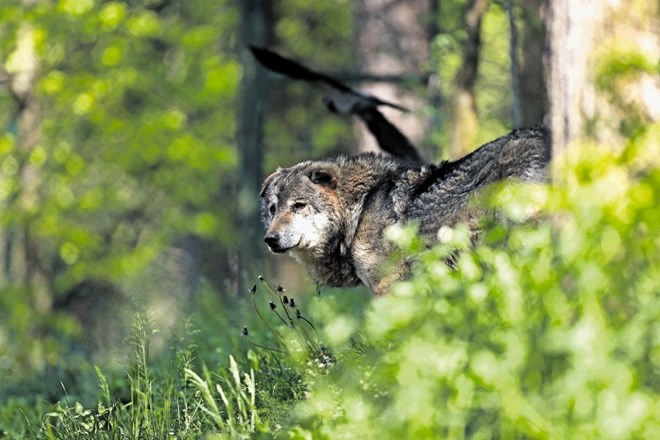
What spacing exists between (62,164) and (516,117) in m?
10.7

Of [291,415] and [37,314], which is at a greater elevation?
[291,415]

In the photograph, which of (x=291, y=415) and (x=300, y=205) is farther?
(x=300, y=205)

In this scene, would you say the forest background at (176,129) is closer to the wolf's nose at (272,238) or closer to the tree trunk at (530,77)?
the tree trunk at (530,77)

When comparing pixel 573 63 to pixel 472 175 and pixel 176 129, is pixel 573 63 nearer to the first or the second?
pixel 472 175

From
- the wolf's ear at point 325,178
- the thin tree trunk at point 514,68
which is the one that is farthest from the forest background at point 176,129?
the wolf's ear at point 325,178

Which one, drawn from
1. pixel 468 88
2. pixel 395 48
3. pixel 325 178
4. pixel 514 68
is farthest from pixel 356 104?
pixel 395 48

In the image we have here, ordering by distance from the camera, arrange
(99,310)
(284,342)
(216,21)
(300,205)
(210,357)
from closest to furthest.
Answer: (284,342), (300,205), (210,357), (216,21), (99,310)

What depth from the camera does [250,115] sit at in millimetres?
16766

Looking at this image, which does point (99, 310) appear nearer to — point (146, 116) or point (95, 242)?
point (95, 242)

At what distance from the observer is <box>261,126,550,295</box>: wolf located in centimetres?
677

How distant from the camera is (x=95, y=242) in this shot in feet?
65.0

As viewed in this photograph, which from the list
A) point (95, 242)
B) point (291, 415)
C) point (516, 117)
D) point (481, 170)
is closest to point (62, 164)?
point (95, 242)

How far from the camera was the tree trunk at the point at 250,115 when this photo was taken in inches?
645

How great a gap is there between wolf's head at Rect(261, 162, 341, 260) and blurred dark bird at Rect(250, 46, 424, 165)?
2.83 metres
